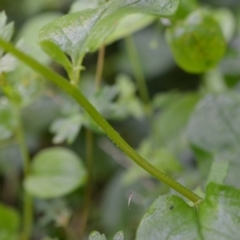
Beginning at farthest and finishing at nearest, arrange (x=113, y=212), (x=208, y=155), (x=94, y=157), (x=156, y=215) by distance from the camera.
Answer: (x=94, y=157) → (x=113, y=212) → (x=208, y=155) → (x=156, y=215)

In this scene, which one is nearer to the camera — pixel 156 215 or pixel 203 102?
pixel 156 215

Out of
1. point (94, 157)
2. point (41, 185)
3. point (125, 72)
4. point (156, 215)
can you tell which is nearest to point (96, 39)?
point (156, 215)

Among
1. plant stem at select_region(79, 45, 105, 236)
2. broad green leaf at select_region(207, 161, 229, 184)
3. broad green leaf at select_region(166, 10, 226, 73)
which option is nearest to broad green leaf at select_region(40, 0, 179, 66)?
broad green leaf at select_region(207, 161, 229, 184)

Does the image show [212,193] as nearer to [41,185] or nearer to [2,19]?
[2,19]

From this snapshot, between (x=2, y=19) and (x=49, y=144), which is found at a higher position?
(x=2, y=19)

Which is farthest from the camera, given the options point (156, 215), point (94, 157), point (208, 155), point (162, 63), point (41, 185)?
point (162, 63)

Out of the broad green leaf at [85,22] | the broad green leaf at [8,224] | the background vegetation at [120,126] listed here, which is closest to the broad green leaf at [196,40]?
the background vegetation at [120,126]
